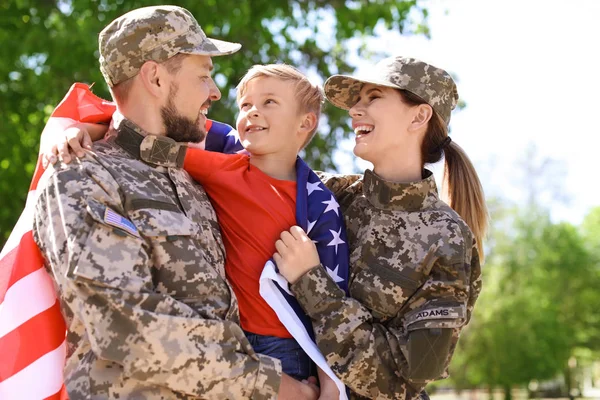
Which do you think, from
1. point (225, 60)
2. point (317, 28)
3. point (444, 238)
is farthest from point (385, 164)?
point (317, 28)

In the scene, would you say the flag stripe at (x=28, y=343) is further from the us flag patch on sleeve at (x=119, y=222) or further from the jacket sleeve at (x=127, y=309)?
the us flag patch on sleeve at (x=119, y=222)

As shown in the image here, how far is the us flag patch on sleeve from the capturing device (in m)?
3.32

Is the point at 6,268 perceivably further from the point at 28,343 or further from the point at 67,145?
the point at 67,145

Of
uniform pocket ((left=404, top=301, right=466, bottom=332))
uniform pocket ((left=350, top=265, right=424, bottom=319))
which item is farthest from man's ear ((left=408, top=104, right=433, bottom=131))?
uniform pocket ((left=404, top=301, right=466, bottom=332))

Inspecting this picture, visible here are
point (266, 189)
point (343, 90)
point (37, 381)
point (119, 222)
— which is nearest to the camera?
point (119, 222)

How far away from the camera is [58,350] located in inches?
143

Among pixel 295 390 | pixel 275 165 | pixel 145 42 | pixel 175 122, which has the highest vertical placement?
pixel 145 42

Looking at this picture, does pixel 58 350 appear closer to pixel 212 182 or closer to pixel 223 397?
pixel 223 397

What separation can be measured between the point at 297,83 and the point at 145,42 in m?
0.87

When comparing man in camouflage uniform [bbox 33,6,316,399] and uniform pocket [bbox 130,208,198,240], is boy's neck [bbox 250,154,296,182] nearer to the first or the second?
A: man in camouflage uniform [bbox 33,6,316,399]

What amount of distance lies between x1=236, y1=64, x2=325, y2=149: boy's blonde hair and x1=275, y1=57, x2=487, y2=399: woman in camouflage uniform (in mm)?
104

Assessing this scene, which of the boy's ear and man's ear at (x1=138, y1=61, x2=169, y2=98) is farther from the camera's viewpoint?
the boy's ear

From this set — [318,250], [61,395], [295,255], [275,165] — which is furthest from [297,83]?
[61,395]

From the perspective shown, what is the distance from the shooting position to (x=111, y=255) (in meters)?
3.29
